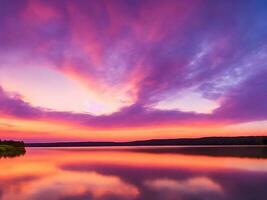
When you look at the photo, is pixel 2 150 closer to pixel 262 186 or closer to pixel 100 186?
pixel 100 186

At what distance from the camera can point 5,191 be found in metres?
22.3

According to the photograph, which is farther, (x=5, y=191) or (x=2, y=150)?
(x=2, y=150)

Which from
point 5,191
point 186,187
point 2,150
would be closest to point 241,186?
point 186,187

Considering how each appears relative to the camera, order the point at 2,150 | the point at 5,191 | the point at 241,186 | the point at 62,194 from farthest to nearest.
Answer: the point at 2,150 → the point at 241,186 → the point at 5,191 → the point at 62,194

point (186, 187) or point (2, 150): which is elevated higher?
point (2, 150)

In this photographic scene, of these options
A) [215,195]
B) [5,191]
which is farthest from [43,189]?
[215,195]

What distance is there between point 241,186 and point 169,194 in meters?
5.92

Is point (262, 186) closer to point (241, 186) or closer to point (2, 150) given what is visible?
point (241, 186)

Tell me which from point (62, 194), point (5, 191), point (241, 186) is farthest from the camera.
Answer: point (241, 186)

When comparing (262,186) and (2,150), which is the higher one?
(2,150)

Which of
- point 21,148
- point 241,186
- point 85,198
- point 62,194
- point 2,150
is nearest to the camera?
point 85,198

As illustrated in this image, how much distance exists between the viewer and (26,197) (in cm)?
2025

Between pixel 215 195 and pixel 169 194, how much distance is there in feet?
8.66

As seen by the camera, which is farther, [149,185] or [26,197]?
[149,185]
